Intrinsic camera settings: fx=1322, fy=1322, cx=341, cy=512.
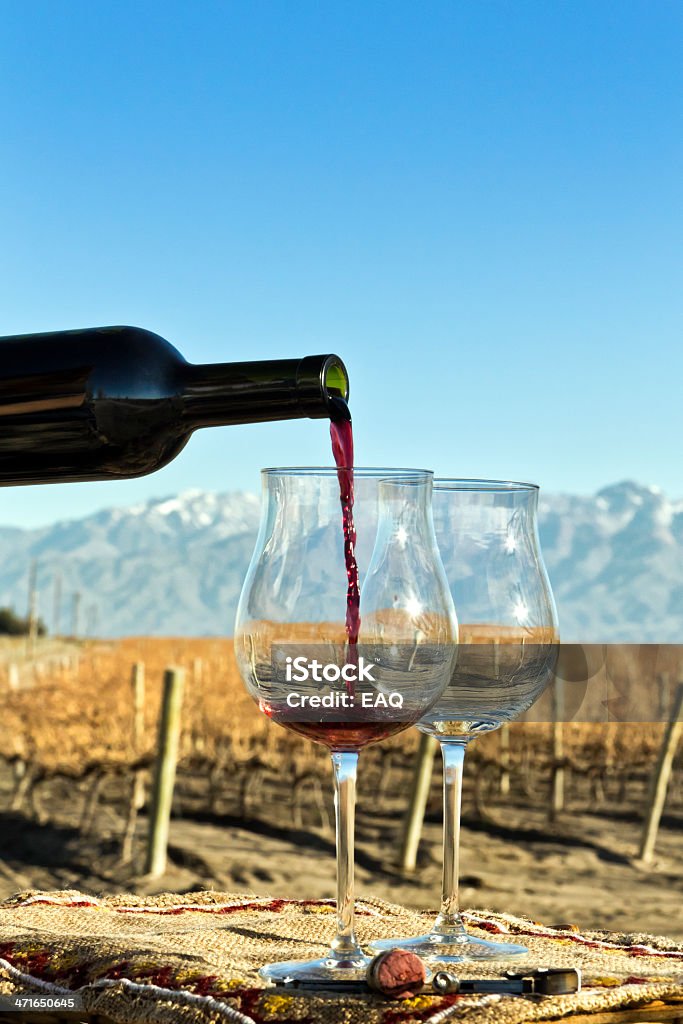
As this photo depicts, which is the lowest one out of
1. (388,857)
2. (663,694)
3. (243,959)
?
(388,857)

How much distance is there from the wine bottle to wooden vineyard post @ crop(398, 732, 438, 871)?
8.91 m

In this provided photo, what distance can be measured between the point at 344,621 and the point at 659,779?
1135 cm

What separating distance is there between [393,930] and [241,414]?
0.60 meters

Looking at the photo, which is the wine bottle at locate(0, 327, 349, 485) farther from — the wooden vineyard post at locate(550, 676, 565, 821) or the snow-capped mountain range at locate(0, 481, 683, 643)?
the snow-capped mountain range at locate(0, 481, 683, 643)

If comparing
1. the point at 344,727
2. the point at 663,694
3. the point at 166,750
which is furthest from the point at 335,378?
the point at 663,694

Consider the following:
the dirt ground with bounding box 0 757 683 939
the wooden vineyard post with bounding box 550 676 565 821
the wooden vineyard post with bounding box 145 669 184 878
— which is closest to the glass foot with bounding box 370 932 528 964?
the wooden vineyard post with bounding box 145 669 184 878

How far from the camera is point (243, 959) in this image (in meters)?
1.20

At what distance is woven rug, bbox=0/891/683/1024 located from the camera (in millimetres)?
998

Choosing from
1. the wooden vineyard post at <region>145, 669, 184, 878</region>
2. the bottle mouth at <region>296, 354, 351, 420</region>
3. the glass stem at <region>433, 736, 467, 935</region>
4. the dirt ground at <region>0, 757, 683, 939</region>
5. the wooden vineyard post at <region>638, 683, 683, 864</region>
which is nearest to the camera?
the bottle mouth at <region>296, 354, 351, 420</region>

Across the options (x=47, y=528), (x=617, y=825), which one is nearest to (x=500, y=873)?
(x=617, y=825)

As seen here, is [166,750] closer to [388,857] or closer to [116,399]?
[388,857]

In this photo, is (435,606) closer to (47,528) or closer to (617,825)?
(617,825)

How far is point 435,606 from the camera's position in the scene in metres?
1.06

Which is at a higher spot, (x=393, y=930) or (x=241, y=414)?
(x=241, y=414)
